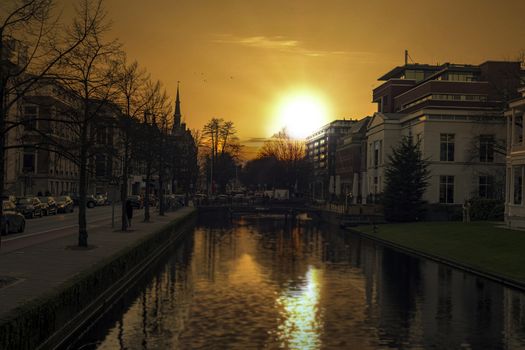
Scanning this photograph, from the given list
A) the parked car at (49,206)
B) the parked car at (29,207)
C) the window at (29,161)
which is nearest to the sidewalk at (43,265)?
the parked car at (29,207)

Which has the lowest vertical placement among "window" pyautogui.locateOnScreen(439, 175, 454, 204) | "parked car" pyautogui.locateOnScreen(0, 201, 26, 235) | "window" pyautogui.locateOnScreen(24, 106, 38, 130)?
"parked car" pyautogui.locateOnScreen(0, 201, 26, 235)

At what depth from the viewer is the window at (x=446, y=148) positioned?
7125 centimetres

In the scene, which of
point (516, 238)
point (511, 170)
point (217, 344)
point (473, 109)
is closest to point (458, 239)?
point (516, 238)

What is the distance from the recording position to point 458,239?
39844mm

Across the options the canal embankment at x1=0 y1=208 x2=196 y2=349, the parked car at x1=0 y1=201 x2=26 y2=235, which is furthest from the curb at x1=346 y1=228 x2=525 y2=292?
the parked car at x1=0 y1=201 x2=26 y2=235

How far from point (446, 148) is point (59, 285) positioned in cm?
6196

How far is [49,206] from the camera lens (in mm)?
60438

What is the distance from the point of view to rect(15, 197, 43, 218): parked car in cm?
5377

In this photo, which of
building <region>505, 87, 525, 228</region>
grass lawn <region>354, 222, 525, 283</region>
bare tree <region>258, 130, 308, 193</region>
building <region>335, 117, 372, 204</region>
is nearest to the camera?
grass lawn <region>354, 222, 525, 283</region>

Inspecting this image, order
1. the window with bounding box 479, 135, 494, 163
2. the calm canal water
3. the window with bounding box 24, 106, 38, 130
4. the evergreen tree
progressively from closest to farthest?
the calm canal water, the window with bounding box 24, 106, 38, 130, the evergreen tree, the window with bounding box 479, 135, 494, 163

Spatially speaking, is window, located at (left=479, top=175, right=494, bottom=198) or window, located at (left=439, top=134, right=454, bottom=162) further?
window, located at (left=439, top=134, right=454, bottom=162)

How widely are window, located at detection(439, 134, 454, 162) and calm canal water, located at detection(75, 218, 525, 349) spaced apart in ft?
131

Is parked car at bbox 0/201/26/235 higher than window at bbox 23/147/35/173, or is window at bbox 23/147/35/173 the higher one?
window at bbox 23/147/35/173

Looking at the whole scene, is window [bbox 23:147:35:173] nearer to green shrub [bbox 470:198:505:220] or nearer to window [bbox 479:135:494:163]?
window [bbox 479:135:494:163]
